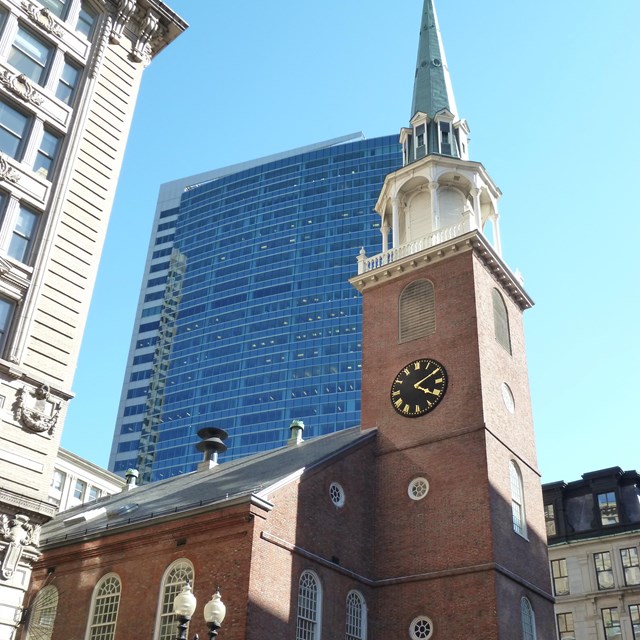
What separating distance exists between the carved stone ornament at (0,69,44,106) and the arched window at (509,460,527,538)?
20.3m

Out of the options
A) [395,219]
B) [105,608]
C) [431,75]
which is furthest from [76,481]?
[431,75]

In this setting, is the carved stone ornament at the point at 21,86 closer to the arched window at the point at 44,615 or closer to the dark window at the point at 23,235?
the dark window at the point at 23,235

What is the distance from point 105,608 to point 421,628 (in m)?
10.5

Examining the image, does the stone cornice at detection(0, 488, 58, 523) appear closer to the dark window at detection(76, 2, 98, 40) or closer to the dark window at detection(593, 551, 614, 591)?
the dark window at detection(76, 2, 98, 40)

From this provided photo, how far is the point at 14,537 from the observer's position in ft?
59.9

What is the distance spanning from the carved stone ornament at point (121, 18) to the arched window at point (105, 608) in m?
17.8

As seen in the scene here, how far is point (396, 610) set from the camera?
1064 inches

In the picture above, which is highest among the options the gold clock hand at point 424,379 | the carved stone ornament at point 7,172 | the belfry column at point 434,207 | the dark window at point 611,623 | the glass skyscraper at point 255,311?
the glass skyscraper at point 255,311

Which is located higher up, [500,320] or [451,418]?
[500,320]

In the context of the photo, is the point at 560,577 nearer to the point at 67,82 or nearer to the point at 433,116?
the point at 433,116

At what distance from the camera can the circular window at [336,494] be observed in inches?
1094

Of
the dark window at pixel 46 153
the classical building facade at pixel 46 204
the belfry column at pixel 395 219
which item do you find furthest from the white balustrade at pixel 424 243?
the dark window at pixel 46 153

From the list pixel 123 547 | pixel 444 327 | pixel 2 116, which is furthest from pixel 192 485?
pixel 2 116

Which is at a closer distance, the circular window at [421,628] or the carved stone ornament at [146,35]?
the circular window at [421,628]
